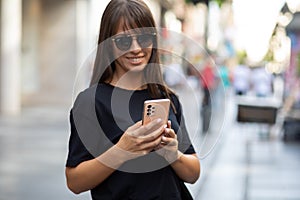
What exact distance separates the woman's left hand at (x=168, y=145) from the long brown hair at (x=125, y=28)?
278 millimetres

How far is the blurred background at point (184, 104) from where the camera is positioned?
3781 millimetres

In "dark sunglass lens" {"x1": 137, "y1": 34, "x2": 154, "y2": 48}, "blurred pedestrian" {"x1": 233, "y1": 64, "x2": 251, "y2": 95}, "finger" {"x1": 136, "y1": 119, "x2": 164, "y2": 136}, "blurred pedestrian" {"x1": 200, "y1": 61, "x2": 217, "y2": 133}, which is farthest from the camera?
"blurred pedestrian" {"x1": 233, "y1": 64, "x2": 251, "y2": 95}

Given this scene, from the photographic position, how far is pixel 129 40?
7.95ft

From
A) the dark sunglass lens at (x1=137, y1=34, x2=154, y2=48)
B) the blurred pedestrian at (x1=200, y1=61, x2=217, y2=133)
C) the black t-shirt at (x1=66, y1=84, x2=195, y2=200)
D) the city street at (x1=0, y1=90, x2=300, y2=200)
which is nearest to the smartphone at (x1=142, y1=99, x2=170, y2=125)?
the black t-shirt at (x1=66, y1=84, x2=195, y2=200)

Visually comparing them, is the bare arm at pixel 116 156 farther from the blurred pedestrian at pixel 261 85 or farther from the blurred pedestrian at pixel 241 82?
the blurred pedestrian at pixel 241 82

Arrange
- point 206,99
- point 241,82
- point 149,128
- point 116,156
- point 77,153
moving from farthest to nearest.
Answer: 1. point 241,82
2. point 206,99
3. point 77,153
4. point 116,156
5. point 149,128

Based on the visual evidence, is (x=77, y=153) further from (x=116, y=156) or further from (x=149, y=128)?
(x=149, y=128)

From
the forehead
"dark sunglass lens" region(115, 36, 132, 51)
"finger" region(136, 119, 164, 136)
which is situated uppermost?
the forehead

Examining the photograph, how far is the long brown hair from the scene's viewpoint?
2426mm

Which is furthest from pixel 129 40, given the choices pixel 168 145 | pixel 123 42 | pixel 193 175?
pixel 193 175

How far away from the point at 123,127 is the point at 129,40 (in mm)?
306

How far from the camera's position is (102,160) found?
2322 millimetres

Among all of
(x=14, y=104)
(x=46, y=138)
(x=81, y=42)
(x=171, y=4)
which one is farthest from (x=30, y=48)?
(x=171, y=4)

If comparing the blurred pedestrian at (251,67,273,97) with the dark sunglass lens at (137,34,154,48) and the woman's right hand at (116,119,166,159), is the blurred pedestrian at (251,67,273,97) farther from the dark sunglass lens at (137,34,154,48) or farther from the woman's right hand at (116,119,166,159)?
the woman's right hand at (116,119,166,159)
